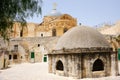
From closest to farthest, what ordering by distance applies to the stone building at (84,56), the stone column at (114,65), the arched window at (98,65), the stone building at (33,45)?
the stone building at (84,56) < the arched window at (98,65) < the stone column at (114,65) < the stone building at (33,45)

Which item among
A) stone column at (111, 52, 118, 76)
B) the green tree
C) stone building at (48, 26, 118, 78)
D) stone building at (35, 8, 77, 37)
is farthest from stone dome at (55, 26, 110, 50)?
stone building at (35, 8, 77, 37)

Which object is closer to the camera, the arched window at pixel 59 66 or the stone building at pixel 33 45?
the arched window at pixel 59 66

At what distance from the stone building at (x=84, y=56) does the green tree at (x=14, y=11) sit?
27.5 ft

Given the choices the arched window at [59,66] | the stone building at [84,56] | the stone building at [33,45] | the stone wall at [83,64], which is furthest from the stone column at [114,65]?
the stone building at [33,45]

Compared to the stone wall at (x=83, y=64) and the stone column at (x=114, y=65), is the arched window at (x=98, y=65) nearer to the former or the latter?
the stone wall at (x=83, y=64)

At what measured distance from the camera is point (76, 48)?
17922mm

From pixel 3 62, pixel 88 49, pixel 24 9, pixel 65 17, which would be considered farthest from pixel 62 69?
pixel 65 17

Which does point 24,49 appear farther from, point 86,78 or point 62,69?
point 86,78

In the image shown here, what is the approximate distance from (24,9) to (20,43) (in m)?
28.8

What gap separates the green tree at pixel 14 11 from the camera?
29.7 feet

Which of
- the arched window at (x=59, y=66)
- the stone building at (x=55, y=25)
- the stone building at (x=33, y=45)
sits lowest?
the arched window at (x=59, y=66)

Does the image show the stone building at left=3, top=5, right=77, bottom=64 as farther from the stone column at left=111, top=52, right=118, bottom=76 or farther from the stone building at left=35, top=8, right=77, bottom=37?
the stone column at left=111, top=52, right=118, bottom=76

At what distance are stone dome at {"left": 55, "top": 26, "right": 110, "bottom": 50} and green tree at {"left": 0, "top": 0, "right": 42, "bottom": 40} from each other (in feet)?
29.4

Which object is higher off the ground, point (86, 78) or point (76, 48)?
point (76, 48)
